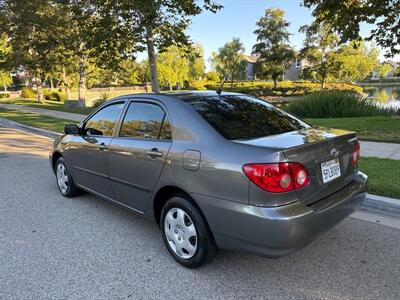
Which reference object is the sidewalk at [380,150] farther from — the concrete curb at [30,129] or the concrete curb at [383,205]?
the concrete curb at [30,129]

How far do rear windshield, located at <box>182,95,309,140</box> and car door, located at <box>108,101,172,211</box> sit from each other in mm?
425

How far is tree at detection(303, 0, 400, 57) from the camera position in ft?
37.0

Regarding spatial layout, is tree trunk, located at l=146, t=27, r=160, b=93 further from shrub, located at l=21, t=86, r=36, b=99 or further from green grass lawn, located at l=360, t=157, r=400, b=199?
shrub, located at l=21, t=86, r=36, b=99

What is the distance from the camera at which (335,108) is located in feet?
48.0

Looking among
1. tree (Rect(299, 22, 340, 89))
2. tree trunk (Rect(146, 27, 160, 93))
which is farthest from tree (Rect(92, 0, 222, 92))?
tree (Rect(299, 22, 340, 89))

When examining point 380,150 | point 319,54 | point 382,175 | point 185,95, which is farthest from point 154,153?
point 319,54

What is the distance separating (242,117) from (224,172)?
877 millimetres

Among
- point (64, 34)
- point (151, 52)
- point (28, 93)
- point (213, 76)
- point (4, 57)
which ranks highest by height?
point (213, 76)

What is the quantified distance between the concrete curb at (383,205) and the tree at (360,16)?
26.9 ft

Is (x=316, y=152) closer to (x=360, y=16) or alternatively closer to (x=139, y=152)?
(x=139, y=152)

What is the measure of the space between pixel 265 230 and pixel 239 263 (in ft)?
2.72

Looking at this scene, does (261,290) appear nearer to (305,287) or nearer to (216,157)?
(305,287)

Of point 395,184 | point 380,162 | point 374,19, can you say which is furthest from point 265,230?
point 374,19

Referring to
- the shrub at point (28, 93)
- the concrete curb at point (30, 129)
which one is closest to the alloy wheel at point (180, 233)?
the concrete curb at point (30, 129)
